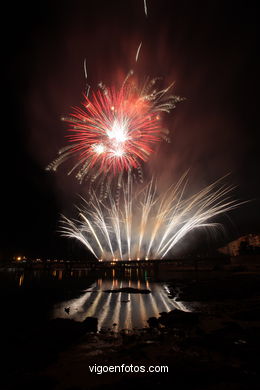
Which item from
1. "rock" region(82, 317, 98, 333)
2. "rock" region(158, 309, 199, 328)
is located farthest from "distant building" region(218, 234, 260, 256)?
"rock" region(82, 317, 98, 333)

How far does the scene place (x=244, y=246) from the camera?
238 feet

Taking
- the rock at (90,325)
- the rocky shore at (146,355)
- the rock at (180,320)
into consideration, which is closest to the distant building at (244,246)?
the rock at (180,320)

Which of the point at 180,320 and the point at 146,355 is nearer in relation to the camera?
the point at 146,355

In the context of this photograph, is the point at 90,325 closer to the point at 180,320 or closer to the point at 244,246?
the point at 180,320

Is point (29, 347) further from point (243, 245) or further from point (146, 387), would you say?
point (243, 245)

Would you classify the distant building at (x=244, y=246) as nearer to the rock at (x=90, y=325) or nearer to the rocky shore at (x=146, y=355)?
the rocky shore at (x=146, y=355)

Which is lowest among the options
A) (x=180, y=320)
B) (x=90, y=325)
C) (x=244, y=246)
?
(x=90, y=325)

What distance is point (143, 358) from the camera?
9.73 m

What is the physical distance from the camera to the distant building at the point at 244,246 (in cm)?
6717

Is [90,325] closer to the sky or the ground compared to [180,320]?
closer to the ground

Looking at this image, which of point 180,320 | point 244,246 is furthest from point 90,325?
point 244,246

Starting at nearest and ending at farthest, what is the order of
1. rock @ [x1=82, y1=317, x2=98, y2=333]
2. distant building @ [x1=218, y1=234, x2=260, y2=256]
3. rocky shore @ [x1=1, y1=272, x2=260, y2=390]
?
1. rocky shore @ [x1=1, y1=272, x2=260, y2=390]
2. rock @ [x1=82, y1=317, x2=98, y2=333]
3. distant building @ [x1=218, y1=234, x2=260, y2=256]

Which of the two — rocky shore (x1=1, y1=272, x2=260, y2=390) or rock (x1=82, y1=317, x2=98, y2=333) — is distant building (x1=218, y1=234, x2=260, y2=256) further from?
rock (x1=82, y1=317, x2=98, y2=333)

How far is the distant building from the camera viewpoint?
67.2 meters
